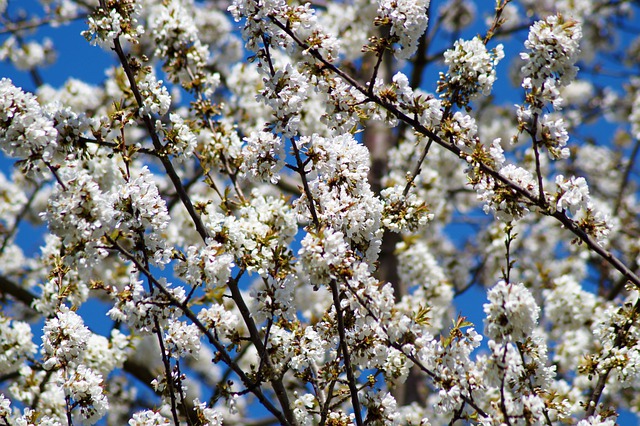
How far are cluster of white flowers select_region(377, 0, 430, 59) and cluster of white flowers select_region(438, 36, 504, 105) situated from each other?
6.8 inches

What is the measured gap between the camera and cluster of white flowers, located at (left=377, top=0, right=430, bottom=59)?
287cm

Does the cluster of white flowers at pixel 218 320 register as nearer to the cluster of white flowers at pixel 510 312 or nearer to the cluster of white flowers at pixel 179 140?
the cluster of white flowers at pixel 179 140

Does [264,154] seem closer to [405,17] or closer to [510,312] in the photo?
[405,17]

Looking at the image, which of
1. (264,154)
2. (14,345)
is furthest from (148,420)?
(14,345)

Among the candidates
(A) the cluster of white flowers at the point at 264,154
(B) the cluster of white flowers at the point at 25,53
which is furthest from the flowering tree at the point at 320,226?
(B) the cluster of white flowers at the point at 25,53

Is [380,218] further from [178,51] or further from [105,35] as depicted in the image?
[178,51]

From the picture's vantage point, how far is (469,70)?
2988 mm

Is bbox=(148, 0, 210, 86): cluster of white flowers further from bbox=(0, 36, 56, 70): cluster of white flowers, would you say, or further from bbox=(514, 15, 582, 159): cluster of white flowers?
bbox=(0, 36, 56, 70): cluster of white flowers

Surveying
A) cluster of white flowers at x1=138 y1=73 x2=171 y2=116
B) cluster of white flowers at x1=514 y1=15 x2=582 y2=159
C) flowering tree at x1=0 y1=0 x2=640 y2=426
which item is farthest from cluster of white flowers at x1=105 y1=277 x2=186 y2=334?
cluster of white flowers at x1=514 y1=15 x2=582 y2=159

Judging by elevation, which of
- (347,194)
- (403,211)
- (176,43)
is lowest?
(347,194)

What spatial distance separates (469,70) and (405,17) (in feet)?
1.24

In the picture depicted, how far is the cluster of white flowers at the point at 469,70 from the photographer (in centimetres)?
298

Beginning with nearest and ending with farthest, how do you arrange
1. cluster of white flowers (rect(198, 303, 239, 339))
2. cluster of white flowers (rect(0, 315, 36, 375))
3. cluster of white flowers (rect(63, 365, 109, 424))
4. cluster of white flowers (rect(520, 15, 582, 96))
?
1. cluster of white flowers (rect(520, 15, 582, 96))
2. cluster of white flowers (rect(63, 365, 109, 424))
3. cluster of white flowers (rect(198, 303, 239, 339))
4. cluster of white flowers (rect(0, 315, 36, 375))

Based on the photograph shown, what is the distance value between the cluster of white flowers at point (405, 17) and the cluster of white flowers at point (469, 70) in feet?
0.57
